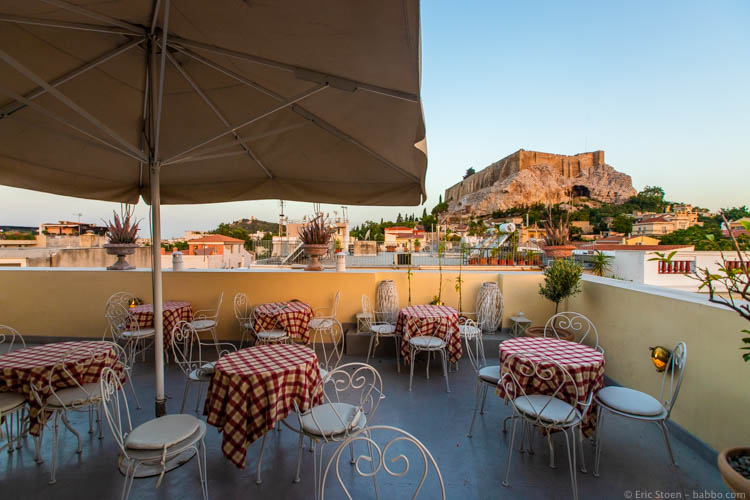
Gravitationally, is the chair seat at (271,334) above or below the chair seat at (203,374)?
below

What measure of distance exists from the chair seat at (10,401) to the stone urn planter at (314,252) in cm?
283

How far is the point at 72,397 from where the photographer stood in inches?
82.9

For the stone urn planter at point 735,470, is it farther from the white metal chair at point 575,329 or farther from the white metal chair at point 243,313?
the white metal chair at point 243,313

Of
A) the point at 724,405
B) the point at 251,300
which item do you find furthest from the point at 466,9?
the point at 724,405

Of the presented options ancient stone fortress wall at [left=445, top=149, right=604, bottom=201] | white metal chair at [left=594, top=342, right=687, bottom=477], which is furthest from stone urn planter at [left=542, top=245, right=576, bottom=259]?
ancient stone fortress wall at [left=445, top=149, right=604, bottom=201]

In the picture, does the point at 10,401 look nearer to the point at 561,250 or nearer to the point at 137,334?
the point at 137,334

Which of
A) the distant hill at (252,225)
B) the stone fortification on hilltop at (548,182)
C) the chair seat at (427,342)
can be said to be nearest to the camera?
the chair seat at (427,342)

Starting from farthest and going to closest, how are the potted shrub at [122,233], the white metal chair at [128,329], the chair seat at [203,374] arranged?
the potted shrub at [122,233] < the white metal chair at [128,329] < the chair seat at [203,374]

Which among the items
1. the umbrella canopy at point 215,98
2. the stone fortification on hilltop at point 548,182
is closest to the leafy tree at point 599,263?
the umbrella canopy at point 215,98

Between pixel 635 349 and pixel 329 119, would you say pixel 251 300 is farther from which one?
pixel 635 349

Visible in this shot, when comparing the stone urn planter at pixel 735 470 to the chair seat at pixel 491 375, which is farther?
the chair seat at pixel 491 375

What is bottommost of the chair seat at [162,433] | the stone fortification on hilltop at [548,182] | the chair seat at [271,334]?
the chair seat at [271,334]

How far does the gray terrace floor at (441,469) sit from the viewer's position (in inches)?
76.0

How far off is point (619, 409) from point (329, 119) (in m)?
2.61
